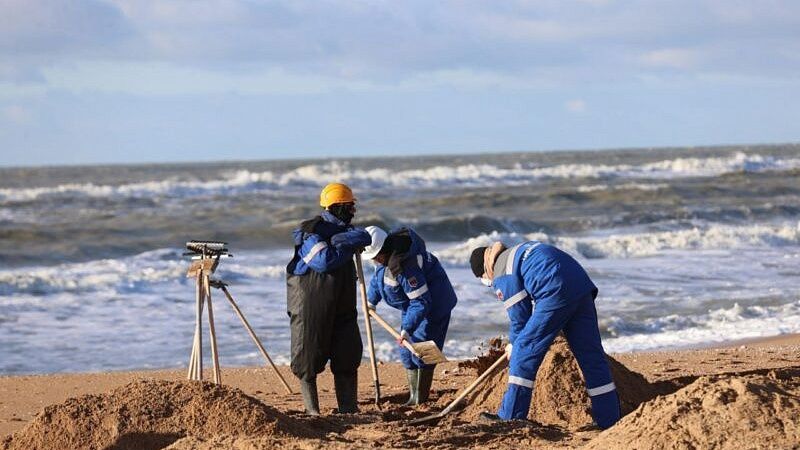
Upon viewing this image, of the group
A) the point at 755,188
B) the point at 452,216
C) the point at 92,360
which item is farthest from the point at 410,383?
the point at 755,188

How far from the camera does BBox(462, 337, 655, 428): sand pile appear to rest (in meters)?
8.06

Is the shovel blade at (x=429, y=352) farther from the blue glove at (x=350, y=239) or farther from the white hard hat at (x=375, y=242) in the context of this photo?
the blue glove at (x=350, y=239)

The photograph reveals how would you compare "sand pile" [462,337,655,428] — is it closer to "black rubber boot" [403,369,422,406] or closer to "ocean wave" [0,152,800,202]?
"black rubber boot" [403,369,422,406]

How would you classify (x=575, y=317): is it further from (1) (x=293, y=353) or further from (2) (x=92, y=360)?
(2) (x=92, y=360)

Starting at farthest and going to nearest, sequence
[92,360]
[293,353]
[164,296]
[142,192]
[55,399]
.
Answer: [142,192] < [164,296] < [92,360] < [55,399] < [293,353]

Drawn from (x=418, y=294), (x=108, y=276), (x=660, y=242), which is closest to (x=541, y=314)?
(x=418, y=294)

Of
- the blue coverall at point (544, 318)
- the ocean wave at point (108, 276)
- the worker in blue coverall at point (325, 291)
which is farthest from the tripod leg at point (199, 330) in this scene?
the ocean wave at point (108, 276)

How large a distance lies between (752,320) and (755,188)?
104ft

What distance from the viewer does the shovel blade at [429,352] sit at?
861cm

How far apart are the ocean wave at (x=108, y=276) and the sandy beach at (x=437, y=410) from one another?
767 centimetres

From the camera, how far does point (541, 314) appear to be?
7.19 metres

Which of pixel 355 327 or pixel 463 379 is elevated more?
pixel 355 327

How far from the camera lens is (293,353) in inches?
329

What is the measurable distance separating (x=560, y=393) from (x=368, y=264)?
A: 12.4 metres
